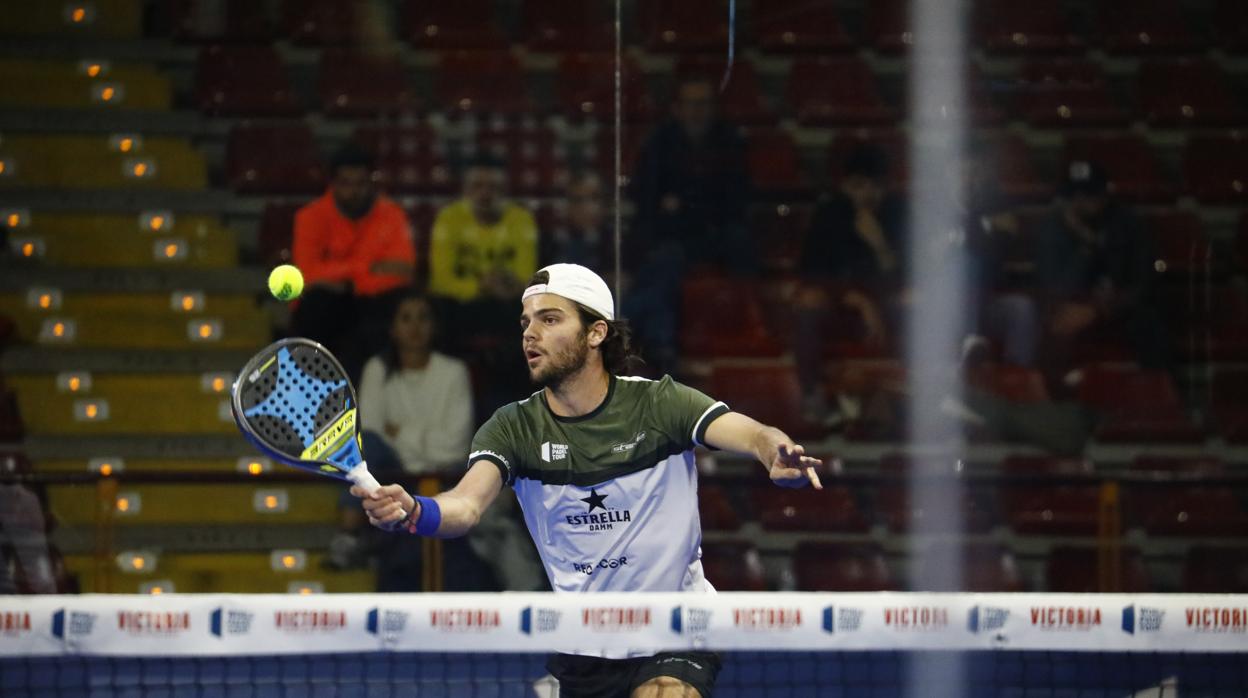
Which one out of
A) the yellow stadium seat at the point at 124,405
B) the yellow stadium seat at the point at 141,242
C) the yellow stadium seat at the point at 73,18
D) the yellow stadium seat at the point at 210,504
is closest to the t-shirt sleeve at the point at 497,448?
the yellow stadium seat at the point at 210,504

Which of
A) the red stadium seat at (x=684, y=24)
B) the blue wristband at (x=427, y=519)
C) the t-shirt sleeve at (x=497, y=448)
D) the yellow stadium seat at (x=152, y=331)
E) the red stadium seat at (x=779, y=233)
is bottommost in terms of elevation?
the blue wristband at (x=427, y=519)

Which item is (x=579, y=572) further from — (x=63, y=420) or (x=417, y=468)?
(x=63, y=420)

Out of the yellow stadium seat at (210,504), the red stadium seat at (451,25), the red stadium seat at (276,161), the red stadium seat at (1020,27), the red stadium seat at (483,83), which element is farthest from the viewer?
the red stadium seat at (276,161)

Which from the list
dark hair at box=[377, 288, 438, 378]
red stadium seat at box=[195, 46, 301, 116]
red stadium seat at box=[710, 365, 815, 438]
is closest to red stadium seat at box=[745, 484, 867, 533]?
red stadium seat at box=[710, 365, 815, 438]

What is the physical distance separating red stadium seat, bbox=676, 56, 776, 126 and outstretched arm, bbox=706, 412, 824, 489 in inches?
140

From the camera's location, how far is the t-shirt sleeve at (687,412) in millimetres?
4773

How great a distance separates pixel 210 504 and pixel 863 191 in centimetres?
359

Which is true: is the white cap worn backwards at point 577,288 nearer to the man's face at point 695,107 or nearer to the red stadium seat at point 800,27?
the man's face at point 695,107

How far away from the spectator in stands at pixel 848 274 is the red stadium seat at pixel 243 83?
3039 millimetres

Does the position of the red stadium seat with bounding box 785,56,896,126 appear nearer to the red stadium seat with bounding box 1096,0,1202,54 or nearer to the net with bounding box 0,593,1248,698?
the red stadium seat with bounding box 1096,0,1202,54

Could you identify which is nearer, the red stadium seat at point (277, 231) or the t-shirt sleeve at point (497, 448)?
the t-shirt sleeve at point (497, 448)

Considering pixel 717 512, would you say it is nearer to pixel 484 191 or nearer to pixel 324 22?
pixel 484 191

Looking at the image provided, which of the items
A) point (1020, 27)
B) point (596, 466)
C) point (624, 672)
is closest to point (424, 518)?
point (596, 466)

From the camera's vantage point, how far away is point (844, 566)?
763 cm
